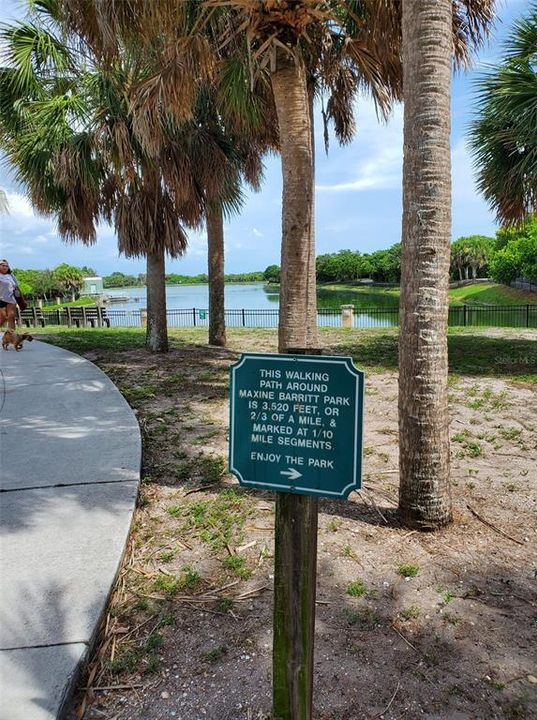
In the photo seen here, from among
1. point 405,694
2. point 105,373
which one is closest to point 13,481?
point 405,694

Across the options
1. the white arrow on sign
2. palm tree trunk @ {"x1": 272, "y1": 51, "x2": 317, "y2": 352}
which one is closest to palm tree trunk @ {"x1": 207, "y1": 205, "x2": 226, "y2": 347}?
palm tree trunk @ {"x1": 272, "y1": 51, "x2": 317, "y2": 352}

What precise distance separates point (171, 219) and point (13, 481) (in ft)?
22.9

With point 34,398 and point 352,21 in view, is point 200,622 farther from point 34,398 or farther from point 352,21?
point 352,21

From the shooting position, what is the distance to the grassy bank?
909 cm

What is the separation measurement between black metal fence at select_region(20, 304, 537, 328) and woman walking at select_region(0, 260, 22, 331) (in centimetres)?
1030

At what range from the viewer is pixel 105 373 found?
28.7 feet

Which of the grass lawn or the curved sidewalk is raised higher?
the grass lawn

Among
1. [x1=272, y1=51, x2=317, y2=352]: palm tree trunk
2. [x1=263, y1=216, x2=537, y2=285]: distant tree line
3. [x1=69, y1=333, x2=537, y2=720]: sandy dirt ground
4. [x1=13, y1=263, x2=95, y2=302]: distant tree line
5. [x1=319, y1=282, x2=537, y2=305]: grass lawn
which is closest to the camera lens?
[x1=69, y1=333, x2=537, y2=720]: sandy dirt ground

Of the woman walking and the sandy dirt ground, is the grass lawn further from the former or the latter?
the sandy dirt ground

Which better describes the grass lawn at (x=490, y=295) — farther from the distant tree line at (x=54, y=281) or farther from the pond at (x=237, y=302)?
the distant tree line at (x=54, y=281)

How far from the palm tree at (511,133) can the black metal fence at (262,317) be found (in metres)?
10.2

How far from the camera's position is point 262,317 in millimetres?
21453

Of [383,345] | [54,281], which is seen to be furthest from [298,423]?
[54,281]

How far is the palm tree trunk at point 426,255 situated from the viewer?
129 inches
